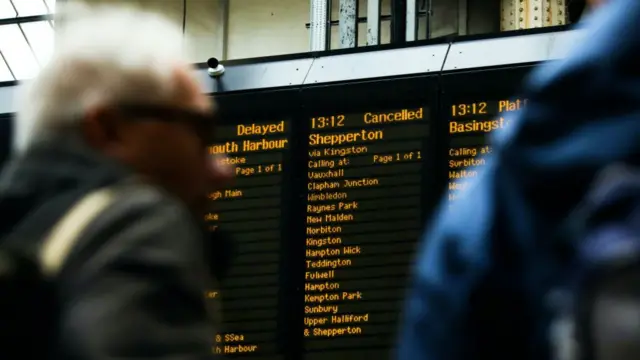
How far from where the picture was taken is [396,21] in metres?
7.84

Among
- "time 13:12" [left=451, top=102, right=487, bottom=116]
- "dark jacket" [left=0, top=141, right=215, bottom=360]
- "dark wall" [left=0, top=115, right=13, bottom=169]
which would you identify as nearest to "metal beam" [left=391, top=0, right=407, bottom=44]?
"time 13:12" [left=451, top=102, right=487, bottom=116]

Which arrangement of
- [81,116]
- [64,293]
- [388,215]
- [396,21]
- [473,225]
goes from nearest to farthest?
[473,225]
[64,293]
[81,116]
[388,215]
[396,21]

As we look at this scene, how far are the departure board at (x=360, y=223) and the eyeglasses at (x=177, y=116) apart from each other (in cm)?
368

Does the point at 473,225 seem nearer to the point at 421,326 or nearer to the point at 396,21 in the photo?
the point at 421,326

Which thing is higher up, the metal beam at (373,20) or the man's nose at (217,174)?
the metal beam at (373,20)

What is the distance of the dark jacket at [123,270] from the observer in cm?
121

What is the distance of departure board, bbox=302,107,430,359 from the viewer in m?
5.41

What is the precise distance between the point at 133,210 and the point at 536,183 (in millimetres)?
564

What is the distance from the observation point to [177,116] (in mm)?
1629

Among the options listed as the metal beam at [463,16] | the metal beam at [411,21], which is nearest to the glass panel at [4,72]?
the metal beam at [463,16]

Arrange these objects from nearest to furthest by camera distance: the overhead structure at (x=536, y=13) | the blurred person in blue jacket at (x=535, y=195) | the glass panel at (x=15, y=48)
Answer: the blurred person in blue jacket at (x=535, y=195)
the overhead structure at (x=536, y=13)
the glass panel at (x=15, y=48)

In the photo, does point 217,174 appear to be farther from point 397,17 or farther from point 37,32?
point 37,32

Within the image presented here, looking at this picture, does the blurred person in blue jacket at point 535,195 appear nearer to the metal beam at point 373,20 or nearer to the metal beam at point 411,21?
the metal beam at point 373,20

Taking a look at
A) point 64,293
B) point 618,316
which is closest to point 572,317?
point 618,316
